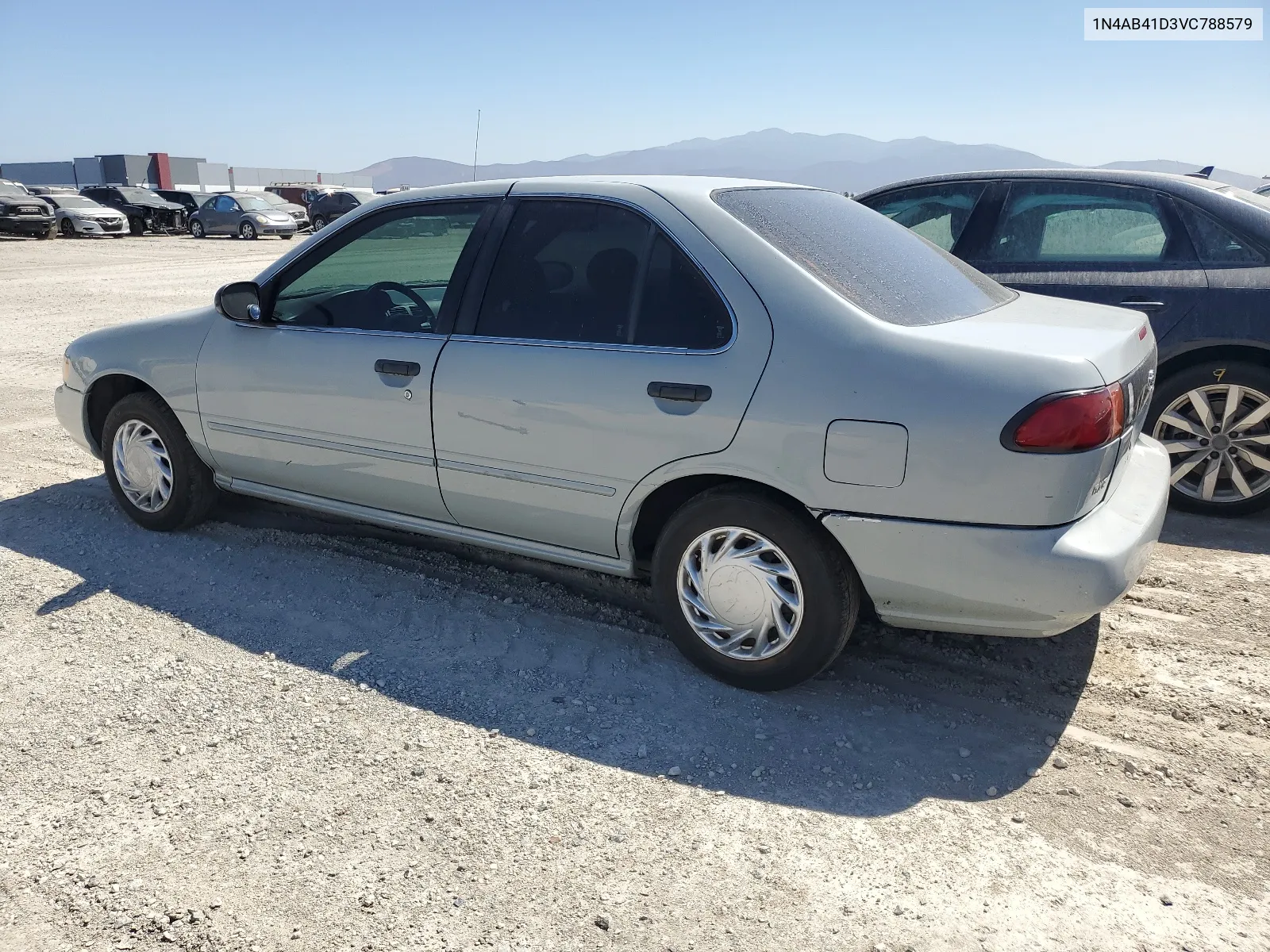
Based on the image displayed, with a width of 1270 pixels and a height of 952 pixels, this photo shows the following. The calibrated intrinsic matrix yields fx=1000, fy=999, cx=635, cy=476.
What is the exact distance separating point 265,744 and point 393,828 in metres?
0.66

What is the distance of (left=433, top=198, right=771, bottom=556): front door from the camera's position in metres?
3.29

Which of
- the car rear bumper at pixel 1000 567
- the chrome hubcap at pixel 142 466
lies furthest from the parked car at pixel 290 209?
the car rear bumper at pixel 1000 567

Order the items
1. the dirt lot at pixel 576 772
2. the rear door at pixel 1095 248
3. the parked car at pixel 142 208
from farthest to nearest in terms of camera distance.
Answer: the parked car at pixel 142 208, the rear door at pixel 1095 248, the dirt lot at pixel 576 772

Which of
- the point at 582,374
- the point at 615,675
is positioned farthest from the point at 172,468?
the point at 615,675

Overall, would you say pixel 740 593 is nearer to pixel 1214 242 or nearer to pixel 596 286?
pixel 596 286

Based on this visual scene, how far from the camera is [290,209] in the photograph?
1436 inches

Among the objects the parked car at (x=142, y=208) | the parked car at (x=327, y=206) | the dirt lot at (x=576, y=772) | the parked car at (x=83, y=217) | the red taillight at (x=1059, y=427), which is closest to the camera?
the dirt lot at (x=576, y=772)

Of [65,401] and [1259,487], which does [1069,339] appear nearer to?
[1259,487]

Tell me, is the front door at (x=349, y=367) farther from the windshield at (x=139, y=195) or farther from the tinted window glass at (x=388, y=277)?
the windshield at (x=139, y=195)

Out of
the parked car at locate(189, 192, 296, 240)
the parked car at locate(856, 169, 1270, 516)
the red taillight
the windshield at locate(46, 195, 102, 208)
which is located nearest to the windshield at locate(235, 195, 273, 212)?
the parked car at locate(189, 192, 296, 240)

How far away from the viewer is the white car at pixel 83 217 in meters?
31.9

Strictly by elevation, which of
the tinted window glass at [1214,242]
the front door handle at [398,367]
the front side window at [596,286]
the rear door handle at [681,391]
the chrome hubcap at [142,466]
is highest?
the tinted window glass at [1214,242]

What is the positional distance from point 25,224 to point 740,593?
3442 cm

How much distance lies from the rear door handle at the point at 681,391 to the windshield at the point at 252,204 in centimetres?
3441
